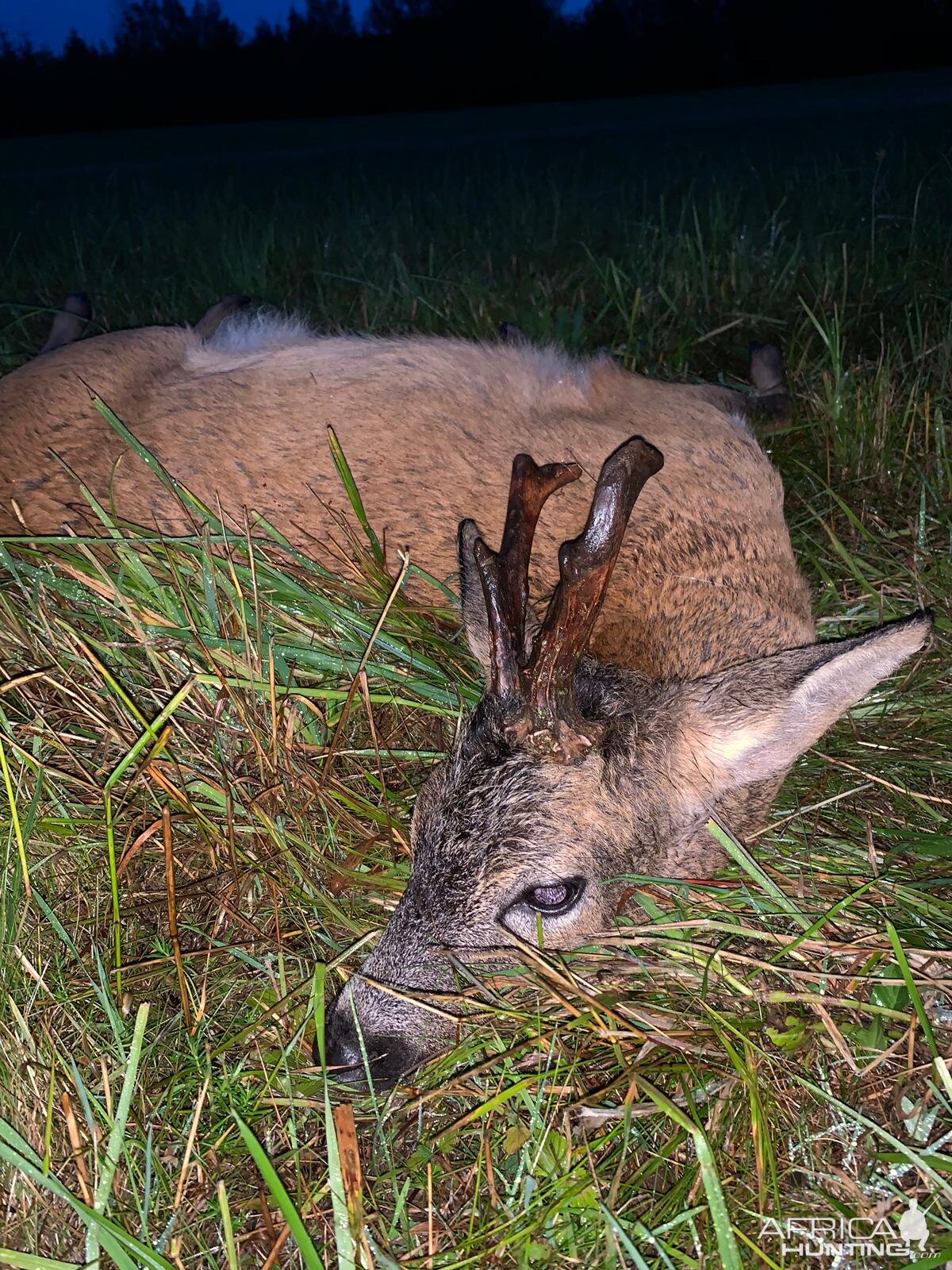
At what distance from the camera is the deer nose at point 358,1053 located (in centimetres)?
260

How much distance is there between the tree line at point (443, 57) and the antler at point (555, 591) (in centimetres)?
2415

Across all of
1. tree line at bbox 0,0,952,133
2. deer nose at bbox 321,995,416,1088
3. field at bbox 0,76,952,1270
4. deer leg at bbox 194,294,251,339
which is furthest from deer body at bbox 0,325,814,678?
tree line at bbox 0,0,952,133

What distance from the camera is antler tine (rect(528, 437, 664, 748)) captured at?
2.44 metres

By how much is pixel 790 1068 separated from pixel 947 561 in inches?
85.8

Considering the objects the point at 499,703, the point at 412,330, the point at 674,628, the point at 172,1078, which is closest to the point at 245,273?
the point at 412,330

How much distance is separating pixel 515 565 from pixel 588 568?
0.18m

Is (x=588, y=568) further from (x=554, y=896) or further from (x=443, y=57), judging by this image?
(x=443, y=57)

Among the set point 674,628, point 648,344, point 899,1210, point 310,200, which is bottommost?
point 899,1210

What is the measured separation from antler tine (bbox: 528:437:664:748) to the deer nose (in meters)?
0.94

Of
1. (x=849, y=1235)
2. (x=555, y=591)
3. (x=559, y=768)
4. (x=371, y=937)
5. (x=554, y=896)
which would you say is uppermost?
(x=555, y=591)

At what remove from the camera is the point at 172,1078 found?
2.47 metres

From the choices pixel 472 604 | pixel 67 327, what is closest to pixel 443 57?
pixel 67 327

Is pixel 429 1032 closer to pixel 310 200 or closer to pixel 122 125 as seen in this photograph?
pixel 310 200

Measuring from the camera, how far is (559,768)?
272 cm
